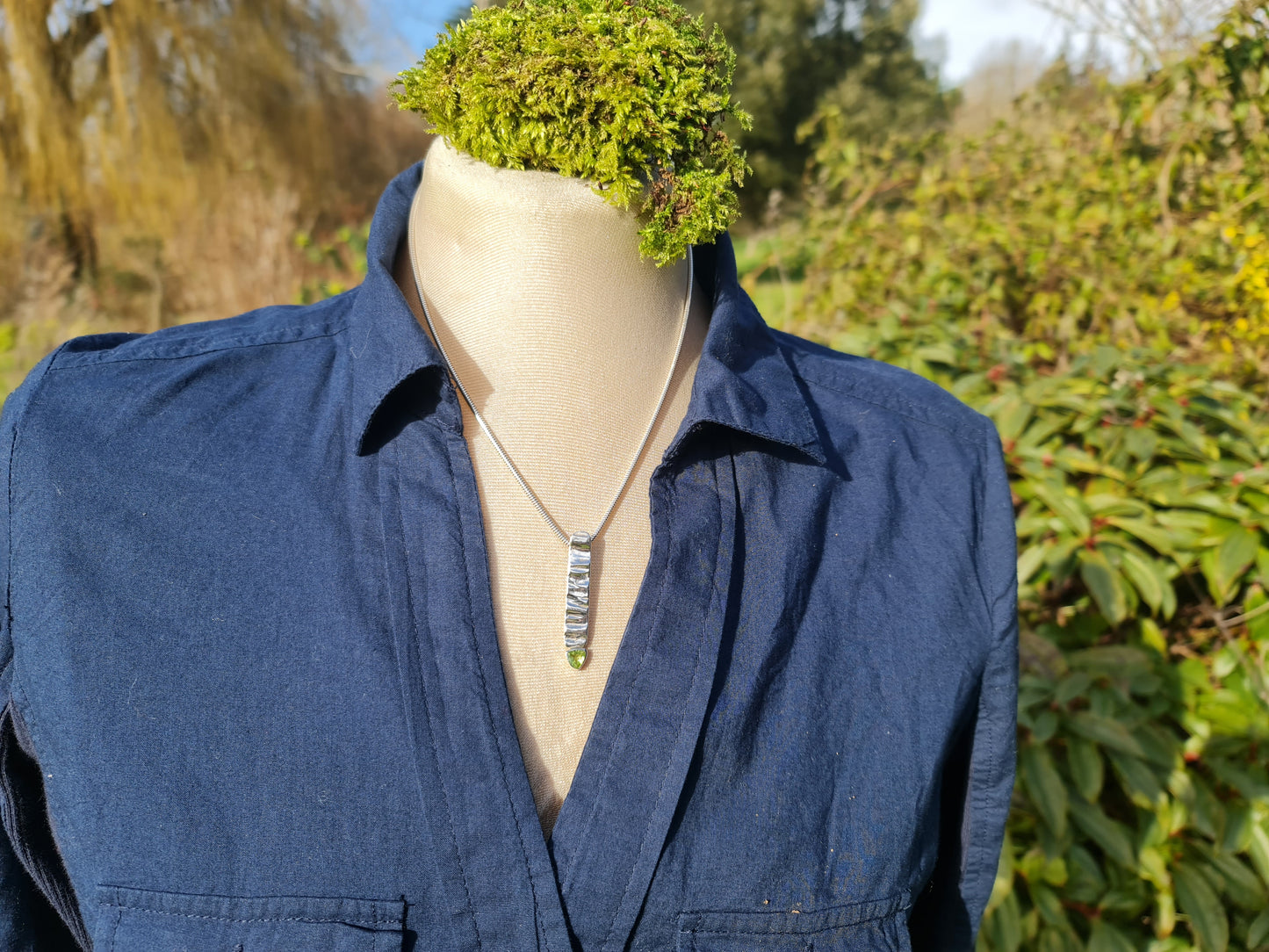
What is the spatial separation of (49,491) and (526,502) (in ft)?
1.20

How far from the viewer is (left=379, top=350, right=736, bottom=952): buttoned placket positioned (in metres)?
0.63

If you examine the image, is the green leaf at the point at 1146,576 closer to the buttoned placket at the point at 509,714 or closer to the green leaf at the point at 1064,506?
the green leaf at the point at 1064,506

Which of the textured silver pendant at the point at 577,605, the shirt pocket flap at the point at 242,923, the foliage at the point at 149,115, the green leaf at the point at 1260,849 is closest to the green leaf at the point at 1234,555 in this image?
the green leaf at the point at 1260,849

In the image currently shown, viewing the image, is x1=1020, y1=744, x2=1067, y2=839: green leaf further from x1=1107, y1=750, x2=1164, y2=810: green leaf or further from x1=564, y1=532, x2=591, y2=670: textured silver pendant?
x1=564, y1=532, x2=591, y2=670: textured silver pendant

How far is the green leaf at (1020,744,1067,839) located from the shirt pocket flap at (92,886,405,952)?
3.74ft

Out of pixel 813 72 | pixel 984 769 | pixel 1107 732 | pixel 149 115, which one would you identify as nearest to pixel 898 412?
pixel 984 769

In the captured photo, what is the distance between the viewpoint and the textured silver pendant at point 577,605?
724 mm

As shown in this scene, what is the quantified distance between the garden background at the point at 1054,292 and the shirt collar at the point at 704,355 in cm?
85

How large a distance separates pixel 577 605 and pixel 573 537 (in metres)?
0.06

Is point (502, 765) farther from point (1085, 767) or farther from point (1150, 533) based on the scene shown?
point (1150, 533)

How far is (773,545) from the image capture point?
2.54 ft

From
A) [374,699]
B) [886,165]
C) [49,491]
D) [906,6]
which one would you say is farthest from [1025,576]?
[906,6]

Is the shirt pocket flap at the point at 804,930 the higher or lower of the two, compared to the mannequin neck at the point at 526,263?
lower

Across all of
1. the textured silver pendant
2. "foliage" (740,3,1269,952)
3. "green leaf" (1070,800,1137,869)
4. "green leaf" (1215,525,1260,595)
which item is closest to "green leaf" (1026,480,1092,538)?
"foliage" (740,3,1269,952)
